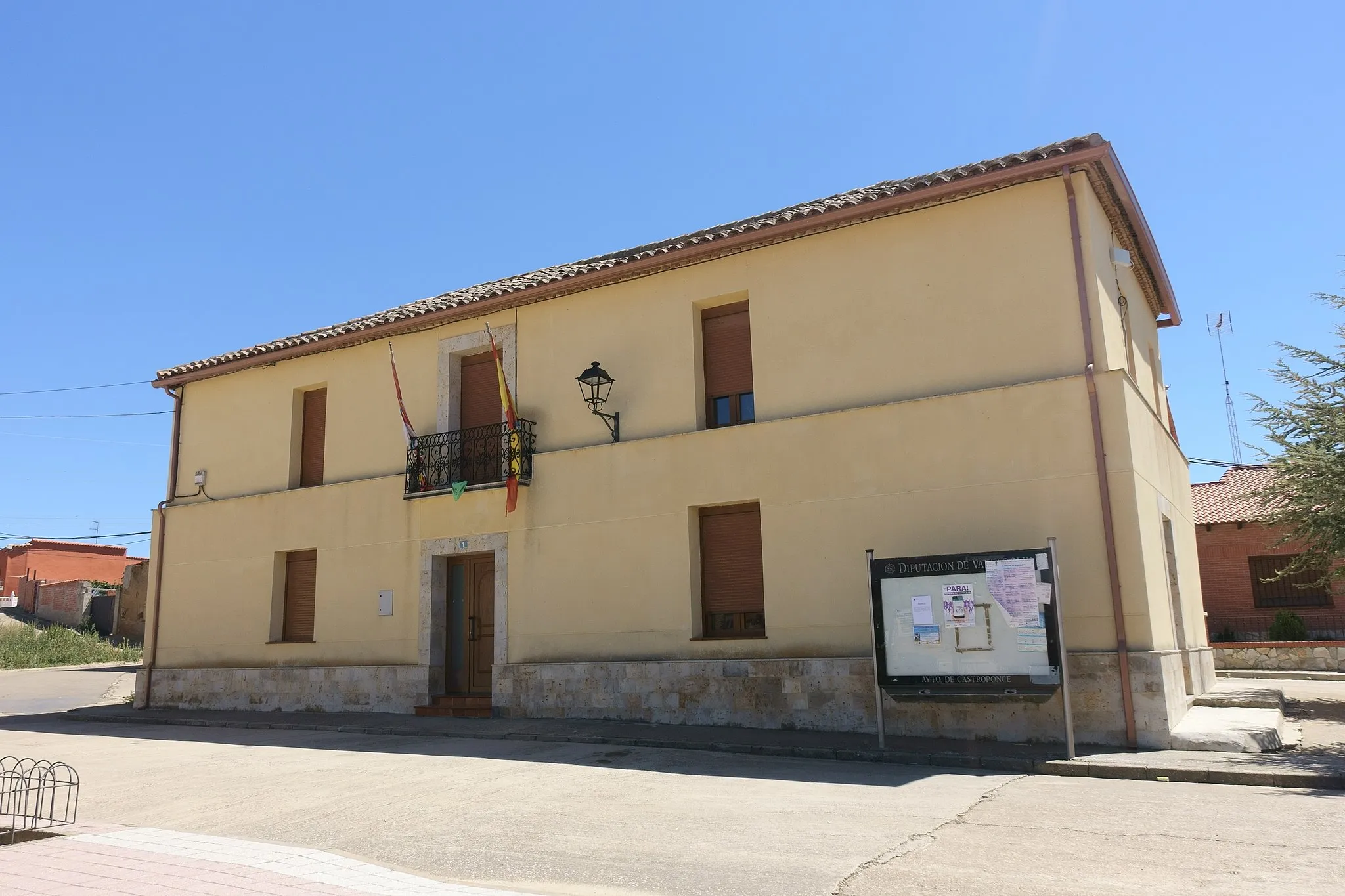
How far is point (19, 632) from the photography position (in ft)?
87.9

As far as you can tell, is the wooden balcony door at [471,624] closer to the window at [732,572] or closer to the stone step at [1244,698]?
the window at [732,572]

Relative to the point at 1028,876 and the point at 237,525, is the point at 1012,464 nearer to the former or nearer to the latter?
the point at 1028,876

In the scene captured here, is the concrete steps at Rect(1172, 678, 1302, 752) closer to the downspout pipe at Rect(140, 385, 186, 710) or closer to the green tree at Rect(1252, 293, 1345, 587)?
the green tree at Rect(1252, 293, 1345, 587)

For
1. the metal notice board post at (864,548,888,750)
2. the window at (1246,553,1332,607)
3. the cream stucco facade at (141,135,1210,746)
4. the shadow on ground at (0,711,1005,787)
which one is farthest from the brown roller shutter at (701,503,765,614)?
the window at (1246,553,1332,607)

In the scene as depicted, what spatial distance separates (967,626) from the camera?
925 cm

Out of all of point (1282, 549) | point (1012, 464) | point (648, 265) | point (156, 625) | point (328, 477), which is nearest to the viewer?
point (1012, 464)

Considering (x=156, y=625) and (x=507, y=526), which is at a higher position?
(x=507, y=526)

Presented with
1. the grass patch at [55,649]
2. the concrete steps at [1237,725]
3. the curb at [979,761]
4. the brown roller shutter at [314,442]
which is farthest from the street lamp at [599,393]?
the grass patch at [55,649]

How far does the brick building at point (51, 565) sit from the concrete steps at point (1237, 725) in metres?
32.1

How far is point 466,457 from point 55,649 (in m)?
18.8

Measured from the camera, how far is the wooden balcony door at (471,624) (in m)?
13.9

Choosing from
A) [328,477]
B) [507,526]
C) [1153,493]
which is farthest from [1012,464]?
[328,477]

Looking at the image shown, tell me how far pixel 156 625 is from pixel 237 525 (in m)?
2.50

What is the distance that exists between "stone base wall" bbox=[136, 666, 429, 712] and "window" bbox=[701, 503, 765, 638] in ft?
14.8
